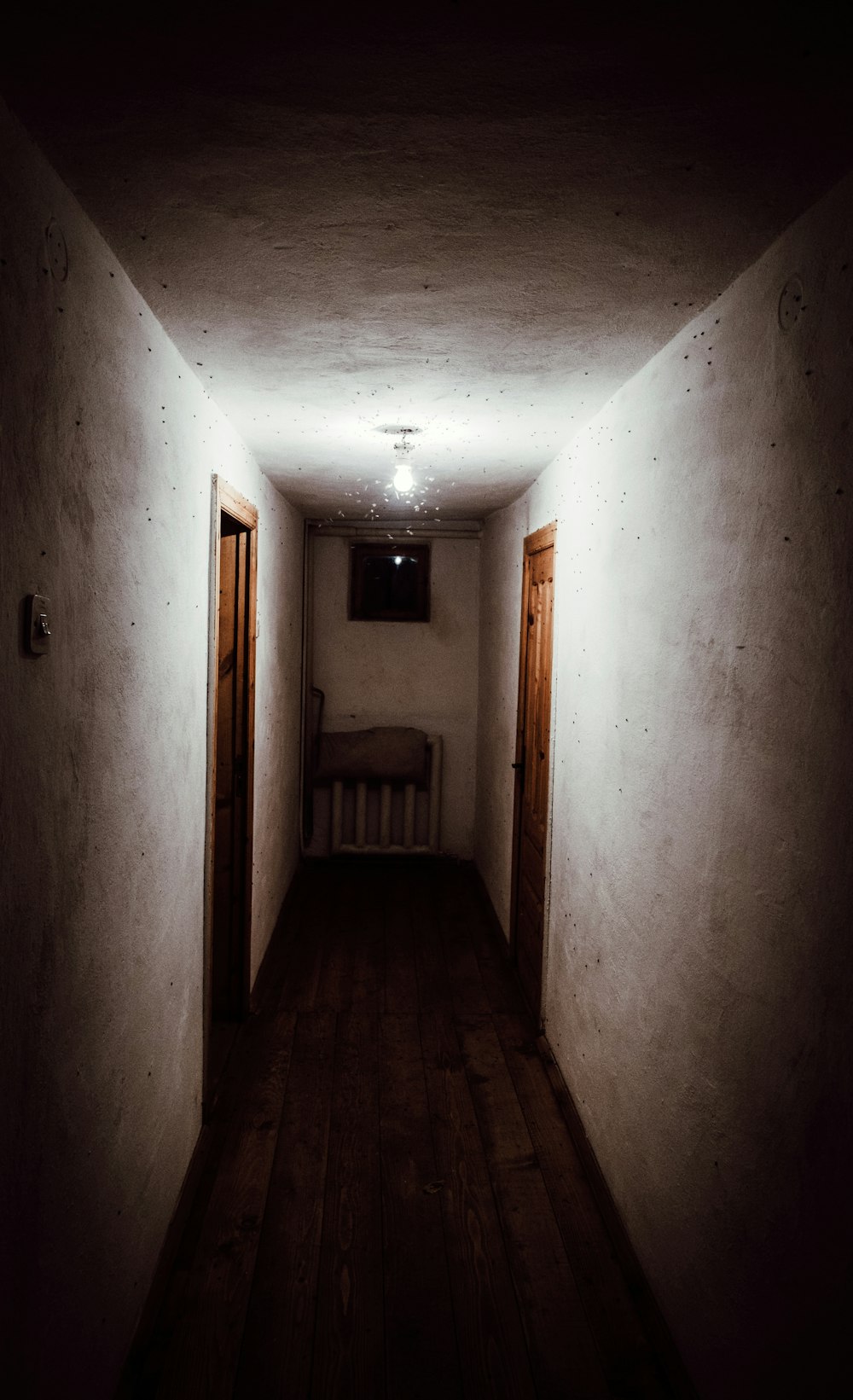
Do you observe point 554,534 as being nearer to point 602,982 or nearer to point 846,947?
point 602,982

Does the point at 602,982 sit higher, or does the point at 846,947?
the point at 846,947

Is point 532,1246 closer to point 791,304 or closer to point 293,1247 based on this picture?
point 293,1247

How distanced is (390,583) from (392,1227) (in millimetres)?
4538

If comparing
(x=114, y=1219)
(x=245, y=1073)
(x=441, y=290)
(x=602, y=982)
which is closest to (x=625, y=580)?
(x=441, y=290)

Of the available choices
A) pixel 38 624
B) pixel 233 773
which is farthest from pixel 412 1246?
pixel 38 624

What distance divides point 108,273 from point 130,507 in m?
0.47

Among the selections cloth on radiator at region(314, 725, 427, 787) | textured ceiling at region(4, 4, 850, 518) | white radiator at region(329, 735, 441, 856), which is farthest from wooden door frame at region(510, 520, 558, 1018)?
textured ceiling at region(4, 4, 850, 518)

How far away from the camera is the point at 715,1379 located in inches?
66.7

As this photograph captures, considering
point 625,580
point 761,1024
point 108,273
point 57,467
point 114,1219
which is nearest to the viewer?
point 57,467

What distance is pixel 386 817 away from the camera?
616cm

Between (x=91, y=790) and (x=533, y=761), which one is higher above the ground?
(x=91, y=790)

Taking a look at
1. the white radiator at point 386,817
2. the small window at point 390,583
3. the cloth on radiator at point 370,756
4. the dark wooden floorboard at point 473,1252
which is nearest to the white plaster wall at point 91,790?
the dark wooden floorboard at point 473,1252

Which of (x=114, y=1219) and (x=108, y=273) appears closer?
(x=108, y=273)

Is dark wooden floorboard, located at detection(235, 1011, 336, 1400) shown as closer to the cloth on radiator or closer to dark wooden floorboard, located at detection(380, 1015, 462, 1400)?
dark wooden floorboard, located at detection(380, 1015, 462, 1400)
